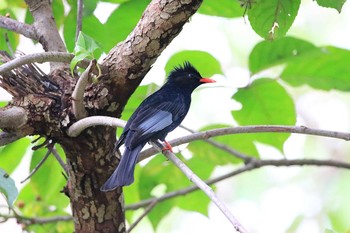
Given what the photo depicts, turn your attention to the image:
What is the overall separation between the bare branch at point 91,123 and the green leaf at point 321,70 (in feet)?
3.79

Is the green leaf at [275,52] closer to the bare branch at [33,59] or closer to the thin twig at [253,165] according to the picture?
the thin twig at [253,165]

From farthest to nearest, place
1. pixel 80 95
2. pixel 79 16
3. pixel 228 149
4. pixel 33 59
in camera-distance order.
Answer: pixel 228 149 < pixel 79 16 < pixel 80 95 < pixel 33 59

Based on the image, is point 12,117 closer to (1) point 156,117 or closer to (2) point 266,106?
(1) point 156,117

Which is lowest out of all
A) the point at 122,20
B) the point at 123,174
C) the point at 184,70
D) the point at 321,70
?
the point at 123,174

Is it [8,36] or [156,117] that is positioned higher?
[8,36]

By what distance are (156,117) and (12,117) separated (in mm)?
763

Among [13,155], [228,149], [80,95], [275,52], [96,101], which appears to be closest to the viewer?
[80,95]

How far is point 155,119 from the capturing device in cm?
282

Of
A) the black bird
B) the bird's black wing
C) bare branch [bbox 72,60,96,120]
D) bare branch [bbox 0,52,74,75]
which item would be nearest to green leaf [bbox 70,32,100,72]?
bare branch [bbox 72,60,96,120]

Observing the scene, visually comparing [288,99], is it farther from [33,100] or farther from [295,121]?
[33,100]

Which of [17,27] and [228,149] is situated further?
[228,149]

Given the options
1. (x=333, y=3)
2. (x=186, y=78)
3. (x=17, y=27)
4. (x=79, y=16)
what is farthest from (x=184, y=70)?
(x=333, y=3)

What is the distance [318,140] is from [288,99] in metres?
4.81

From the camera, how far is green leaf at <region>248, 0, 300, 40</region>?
231 centimetres
